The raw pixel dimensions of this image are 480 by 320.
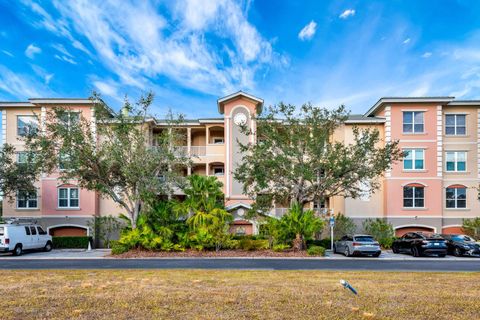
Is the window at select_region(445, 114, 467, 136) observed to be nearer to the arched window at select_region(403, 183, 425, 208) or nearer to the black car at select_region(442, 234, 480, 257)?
the arched window at select_region(403, 183, 425, 208)

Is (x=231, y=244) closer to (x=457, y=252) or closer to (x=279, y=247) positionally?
(x=279, y=247)

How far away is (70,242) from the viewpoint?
94.5 ft

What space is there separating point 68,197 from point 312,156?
21.4 meters

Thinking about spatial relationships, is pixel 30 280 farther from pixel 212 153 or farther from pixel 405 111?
pixel 405 111

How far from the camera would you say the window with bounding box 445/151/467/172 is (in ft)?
105

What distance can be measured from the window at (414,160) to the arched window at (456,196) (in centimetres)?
346

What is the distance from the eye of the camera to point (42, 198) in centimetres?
3081

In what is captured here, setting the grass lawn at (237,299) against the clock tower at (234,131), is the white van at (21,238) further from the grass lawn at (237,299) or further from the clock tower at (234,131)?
the clock tower at (234,131)

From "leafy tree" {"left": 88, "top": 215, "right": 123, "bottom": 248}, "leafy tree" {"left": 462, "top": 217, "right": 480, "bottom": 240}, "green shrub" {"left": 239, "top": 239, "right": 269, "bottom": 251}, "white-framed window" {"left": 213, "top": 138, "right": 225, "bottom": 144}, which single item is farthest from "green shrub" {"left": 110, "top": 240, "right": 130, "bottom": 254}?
"leafy tree" {"left": 462, "top": 217, "right": 480, "bottom": 240}

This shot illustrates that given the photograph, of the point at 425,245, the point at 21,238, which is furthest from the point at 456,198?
the point at 21,238

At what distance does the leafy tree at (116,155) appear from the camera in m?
22.3

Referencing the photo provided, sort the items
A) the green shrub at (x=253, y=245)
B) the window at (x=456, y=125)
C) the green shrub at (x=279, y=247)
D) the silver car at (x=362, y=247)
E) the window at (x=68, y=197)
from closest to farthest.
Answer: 1. the silver car at (x=362, y=247)
2. the green shrub at (x=279, y=247)
3. the green shrub at (x=253, y=245)
4. the window at (x=68, y=197)
5. the window at (x=456, y=125)

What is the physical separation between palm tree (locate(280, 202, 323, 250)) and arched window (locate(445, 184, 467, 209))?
612 inches

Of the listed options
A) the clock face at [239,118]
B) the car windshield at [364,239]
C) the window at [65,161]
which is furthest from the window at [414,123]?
the window at [65,161]
